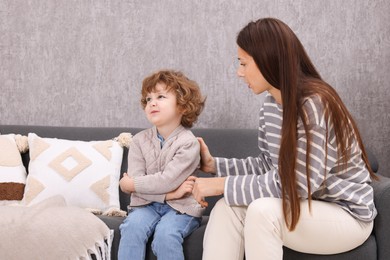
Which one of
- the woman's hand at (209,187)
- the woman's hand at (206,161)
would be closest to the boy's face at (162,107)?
the woman's hand at (206,161)

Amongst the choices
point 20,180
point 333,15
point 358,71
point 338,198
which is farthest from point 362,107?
point 20,180

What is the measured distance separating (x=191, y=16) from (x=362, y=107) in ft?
2.71

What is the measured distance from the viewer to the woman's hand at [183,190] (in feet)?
6.48

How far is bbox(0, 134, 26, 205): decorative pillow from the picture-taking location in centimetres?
232

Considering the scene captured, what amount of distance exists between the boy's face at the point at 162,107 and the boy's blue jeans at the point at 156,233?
0.33 m

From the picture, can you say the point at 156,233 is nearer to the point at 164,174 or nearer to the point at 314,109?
the point at 164,174

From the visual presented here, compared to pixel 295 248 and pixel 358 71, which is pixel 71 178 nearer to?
pixel 295 248

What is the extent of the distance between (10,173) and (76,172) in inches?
10.2

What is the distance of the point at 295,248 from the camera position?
168 cm

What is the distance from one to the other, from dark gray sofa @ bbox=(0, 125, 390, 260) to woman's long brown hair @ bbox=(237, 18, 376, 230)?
7.2 inches

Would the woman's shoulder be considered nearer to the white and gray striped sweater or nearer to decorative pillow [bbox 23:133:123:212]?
the white and gray striped sweater

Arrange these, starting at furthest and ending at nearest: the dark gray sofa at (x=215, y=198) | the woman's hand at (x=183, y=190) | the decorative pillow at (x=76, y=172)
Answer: the decorative pillow at (x=76, y=172)
the woman's hand at (x=183, y=190)
the dark gray sofa at (x=215, y=198)

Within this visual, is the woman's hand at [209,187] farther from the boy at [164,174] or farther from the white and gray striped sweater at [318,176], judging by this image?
the boy at [164,174]

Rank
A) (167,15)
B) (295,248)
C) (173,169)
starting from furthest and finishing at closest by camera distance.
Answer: (167,15), (173,169), (295,248)
